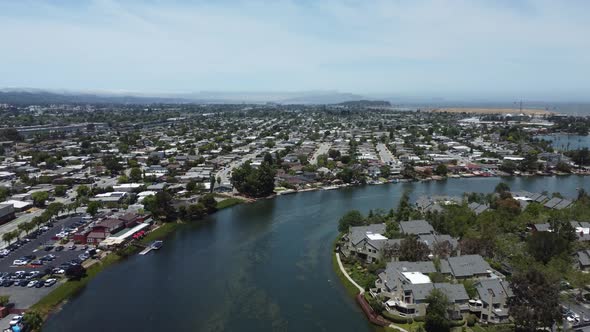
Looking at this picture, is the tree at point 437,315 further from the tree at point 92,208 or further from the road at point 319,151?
the road at point 319,151

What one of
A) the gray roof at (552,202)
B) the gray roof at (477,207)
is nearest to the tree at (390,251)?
the gray roof at (477,207)

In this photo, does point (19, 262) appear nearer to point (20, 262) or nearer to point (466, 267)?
point (20, 262)

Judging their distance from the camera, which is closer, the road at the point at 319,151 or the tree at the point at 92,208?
the tree at the point at 92,208

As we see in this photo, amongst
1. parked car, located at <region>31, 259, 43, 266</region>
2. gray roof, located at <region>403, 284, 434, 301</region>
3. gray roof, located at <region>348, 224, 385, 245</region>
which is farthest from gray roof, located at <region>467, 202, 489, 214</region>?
parked car, located at <region>31, 259, 43, 266</region>

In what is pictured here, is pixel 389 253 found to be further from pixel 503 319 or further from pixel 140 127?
pixel 140 127

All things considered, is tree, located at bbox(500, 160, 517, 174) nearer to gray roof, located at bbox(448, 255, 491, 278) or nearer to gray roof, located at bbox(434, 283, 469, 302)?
gray roof, located at bbox(448, 255, 491, 278)
